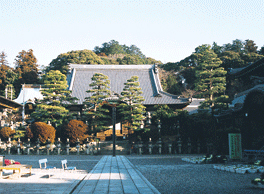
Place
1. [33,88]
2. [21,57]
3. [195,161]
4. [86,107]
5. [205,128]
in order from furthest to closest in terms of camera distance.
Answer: [21,57] → [33,88] → [86,107] → [205,128] → [195,161]

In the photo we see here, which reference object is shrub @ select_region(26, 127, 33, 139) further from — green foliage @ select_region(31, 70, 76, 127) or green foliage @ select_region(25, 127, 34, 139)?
green foliage @ select_region(31, 70, 76, 127)

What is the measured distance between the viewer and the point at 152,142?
23859mm

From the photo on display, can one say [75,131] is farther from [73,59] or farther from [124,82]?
[73,59]

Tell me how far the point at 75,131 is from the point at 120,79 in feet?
42.1

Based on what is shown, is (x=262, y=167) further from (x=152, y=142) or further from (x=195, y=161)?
(x=152, y=142)

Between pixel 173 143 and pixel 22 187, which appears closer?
pixel 22 187

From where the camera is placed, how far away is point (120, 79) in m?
34.9

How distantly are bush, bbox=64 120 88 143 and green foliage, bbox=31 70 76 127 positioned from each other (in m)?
1.63

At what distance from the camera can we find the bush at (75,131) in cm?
2345

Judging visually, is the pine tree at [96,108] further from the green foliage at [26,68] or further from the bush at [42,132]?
the green foliage at [26,68]

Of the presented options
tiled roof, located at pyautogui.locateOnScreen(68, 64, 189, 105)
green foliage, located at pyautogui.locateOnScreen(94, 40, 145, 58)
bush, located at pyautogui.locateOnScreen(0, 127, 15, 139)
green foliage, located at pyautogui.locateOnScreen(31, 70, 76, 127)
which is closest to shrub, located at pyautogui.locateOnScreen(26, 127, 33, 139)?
bush, located at pyautogui.locateOnScreen(0, 127, 15, 139)

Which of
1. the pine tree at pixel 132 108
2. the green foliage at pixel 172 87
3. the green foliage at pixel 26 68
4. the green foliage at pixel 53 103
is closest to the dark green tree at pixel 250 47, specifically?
the green foliage at pixel 172 87

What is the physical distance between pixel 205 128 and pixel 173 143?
9.47 ft

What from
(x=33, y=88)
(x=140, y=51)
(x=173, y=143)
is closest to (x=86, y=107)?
(x=173, y=143)
